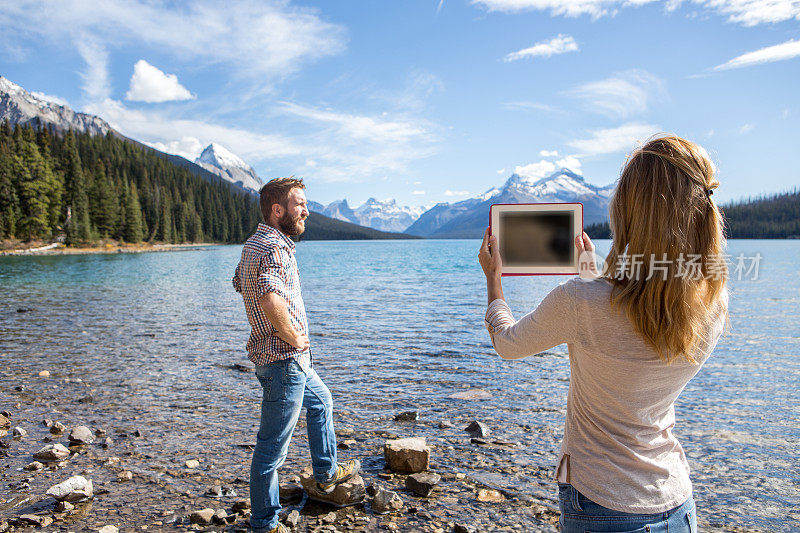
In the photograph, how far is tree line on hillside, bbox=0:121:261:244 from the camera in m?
91.2

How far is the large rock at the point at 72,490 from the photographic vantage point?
5.96 metres

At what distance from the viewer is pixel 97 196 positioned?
110 metres

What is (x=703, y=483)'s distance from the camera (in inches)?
281

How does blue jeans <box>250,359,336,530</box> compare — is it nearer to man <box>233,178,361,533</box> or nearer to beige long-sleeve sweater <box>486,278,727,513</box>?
man <box>233,178,361,533</box>

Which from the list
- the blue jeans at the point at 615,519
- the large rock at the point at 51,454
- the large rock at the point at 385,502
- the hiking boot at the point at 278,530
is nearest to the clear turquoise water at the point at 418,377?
the large rock at the point at 51,454

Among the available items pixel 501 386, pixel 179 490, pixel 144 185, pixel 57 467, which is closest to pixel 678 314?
pixel 179 490

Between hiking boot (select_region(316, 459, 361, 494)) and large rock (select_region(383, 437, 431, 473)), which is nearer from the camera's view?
hiking boot (select_region(316, 459, 361, 494))

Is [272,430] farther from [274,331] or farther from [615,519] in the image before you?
[615,519]

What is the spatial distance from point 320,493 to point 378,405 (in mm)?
4093

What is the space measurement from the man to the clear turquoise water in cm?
323

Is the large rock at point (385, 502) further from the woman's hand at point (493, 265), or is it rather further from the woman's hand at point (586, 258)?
the woman's hand at point (586, 258)

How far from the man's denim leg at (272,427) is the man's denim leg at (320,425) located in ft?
1.21

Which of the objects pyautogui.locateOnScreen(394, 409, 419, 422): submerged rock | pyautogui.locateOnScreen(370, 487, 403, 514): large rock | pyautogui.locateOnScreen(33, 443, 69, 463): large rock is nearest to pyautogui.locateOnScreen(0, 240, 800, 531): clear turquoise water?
pyautogui.locateOnScreen(394, 409, 419, 422): submerged rock

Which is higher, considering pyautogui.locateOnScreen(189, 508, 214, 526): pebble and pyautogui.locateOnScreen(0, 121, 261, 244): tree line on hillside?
pyautogui.locateOnScreen(0, 121, 261, 244): tree line on hillside
